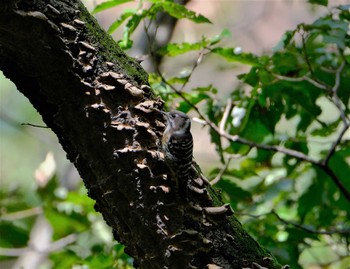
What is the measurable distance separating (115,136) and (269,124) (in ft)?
4.23

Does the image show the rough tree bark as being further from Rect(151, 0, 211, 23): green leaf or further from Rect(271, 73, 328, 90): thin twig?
Rect(271, 73, 328, 90): thin twig

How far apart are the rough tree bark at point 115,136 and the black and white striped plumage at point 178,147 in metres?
0.04

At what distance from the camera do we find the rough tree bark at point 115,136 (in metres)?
1.66

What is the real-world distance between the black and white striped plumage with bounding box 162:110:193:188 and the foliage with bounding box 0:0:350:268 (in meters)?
0.59

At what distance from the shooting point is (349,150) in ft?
9.96

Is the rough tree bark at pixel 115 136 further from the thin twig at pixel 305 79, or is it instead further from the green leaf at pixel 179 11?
the thin twig at pixel 305 79

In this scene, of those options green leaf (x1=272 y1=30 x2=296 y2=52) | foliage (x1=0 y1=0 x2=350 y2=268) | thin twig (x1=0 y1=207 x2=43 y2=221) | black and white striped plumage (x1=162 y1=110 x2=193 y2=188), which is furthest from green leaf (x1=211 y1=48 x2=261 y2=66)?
thin twig (x1=0 y1=207 x2=43 y2=221)

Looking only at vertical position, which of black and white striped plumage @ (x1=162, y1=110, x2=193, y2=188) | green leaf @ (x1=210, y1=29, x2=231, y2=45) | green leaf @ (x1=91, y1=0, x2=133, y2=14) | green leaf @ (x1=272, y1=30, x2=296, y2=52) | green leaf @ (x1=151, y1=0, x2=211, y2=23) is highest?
green leaf @ (x1=91, y1=0, x2=133, y2=14)

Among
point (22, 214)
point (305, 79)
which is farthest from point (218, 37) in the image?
point (22, 214)

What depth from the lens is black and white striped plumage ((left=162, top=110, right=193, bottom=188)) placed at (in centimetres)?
173

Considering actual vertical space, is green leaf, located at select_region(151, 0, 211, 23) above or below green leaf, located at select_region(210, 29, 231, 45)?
above

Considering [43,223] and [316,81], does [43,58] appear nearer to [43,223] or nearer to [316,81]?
[316,81]

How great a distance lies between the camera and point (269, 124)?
2.86 m

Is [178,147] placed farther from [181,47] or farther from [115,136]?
[181,47]
